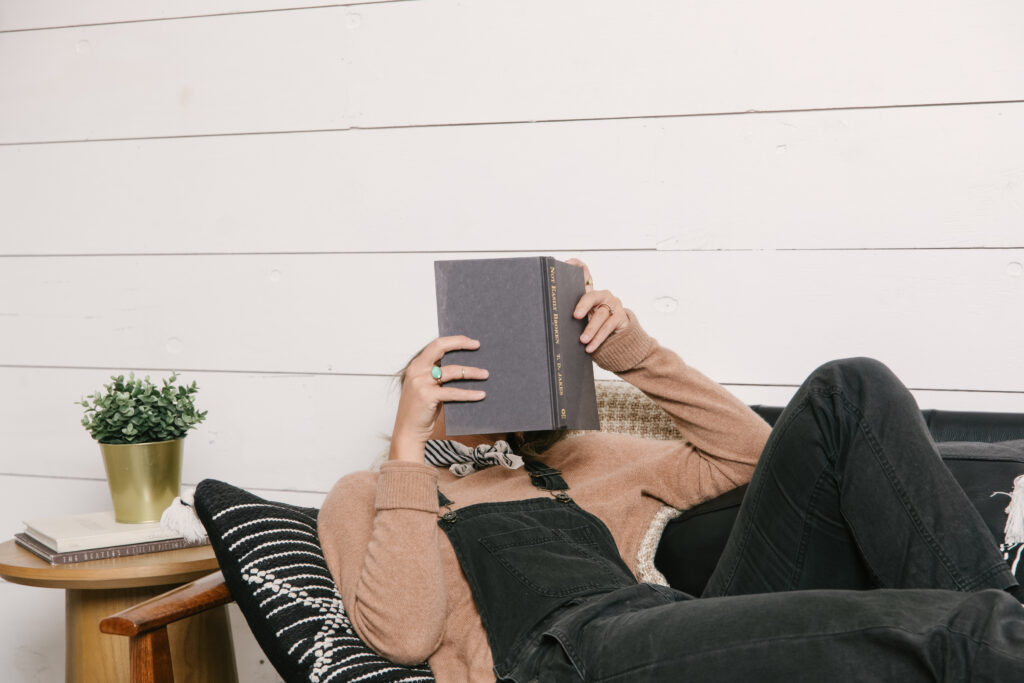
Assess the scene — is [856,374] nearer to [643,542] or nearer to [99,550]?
[643,542]

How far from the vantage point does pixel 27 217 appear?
2.06 metres

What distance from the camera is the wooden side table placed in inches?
52.6

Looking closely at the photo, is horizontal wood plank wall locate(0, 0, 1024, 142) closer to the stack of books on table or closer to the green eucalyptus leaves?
the green eucalyptus leaves

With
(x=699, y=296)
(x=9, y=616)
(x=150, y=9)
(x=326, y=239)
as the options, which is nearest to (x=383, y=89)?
(x=326, y=239)

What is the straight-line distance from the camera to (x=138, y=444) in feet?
4.91

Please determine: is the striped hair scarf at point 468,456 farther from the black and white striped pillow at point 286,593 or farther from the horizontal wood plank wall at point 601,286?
the horizontal wood plank wall at point 601,286

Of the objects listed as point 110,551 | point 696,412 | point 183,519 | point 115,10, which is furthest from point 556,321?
point 115,10

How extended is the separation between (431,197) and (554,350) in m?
0.78

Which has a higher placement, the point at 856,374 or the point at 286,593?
the point at 856,374

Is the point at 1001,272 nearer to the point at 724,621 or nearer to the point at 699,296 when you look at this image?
the point at 699,296

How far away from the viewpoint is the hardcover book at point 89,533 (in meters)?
1.39

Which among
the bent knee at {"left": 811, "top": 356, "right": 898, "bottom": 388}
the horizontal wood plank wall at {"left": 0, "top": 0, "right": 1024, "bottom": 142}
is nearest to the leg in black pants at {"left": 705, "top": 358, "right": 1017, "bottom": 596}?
the bent knee at {"left": 811, "top": 356, "right": 898, "bottom": 388}

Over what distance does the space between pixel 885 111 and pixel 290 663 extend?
1315 millimetres

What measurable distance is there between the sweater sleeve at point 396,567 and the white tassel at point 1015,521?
67 cm
